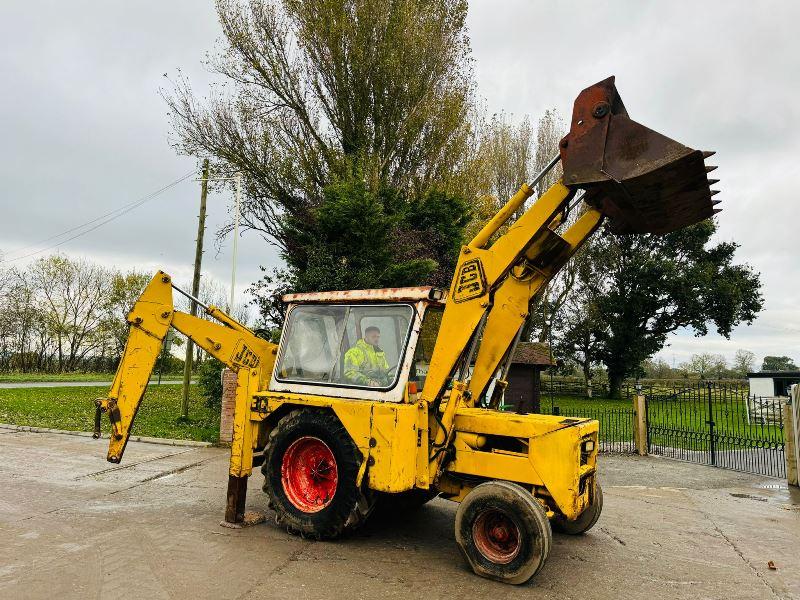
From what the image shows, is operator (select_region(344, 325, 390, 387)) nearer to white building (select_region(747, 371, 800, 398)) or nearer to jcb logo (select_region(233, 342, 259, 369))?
jcb logo (select_region(233, 342, 259, 369))

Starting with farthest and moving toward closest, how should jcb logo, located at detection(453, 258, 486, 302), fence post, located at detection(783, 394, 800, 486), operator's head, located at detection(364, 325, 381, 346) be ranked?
fence post, located at detection(783, 394, 800, 486) < operator's head, located at detection(364, 325, 381, 346) < jcb logo, located at detection(453, 258, 486, 302)

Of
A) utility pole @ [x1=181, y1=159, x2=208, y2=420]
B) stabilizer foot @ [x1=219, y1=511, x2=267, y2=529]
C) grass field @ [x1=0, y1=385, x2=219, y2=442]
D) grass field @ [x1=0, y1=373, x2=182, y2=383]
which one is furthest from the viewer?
grass field @ [x1=0, y1=373, x2=182, y2=383]

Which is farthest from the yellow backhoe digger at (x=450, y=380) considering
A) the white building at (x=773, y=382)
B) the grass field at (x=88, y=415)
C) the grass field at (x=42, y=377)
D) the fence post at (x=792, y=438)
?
the grass field at (x=42, y=377)

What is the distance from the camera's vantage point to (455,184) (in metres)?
18.3

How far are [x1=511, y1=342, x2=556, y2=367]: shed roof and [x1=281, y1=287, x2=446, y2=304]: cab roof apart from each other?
31.8ft

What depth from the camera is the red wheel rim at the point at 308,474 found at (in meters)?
5.83

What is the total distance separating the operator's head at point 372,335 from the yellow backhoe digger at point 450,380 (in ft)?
0.04

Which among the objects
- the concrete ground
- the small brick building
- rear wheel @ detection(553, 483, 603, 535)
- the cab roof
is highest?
the cab roof

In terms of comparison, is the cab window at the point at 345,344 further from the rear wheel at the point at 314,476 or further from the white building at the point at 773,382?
the white building at the point at 773,382

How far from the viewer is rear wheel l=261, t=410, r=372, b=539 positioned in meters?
5.43

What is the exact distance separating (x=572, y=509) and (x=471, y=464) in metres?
0.96

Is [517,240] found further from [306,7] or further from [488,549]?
[306,7]

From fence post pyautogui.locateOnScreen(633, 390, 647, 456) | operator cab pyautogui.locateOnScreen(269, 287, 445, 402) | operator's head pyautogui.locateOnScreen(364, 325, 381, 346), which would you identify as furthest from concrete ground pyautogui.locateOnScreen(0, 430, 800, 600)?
fence post pyautogui.locateOnScreen(633, 390, 647, 456)

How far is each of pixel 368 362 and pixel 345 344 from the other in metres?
0.35
